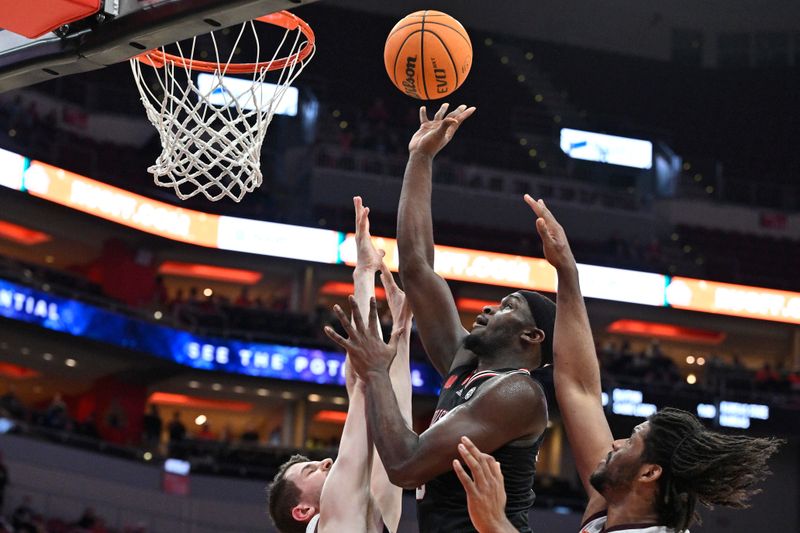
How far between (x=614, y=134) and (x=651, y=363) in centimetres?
575

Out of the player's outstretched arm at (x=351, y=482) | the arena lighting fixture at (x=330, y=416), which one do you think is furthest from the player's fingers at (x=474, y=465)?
the arena lighting fixture at (x=330, y=416)

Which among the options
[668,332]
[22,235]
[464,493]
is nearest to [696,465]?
[464,493]

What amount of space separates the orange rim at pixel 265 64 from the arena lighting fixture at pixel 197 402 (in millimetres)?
17958

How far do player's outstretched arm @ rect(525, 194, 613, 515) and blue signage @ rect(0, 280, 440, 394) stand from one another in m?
15.3

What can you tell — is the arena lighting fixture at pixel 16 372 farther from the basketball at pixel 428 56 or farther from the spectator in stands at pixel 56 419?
the basketball at pixel 428 56

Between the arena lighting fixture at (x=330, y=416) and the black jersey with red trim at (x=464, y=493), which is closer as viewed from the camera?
the black jersey with red trim at (x=464, y=493)

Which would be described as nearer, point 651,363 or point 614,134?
point 651,363

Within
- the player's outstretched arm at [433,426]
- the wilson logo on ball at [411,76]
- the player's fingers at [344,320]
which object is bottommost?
the player's outstretched arm at [433,426]

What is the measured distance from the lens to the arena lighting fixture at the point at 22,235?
21.0 meters

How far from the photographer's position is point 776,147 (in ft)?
83.6

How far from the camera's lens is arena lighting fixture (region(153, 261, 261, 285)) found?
22609 millimetres

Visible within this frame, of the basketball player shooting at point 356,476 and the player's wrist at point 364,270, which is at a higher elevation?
the player's wrist at point 364,270

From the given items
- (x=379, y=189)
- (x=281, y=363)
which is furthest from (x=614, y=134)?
(x=281, y=363)

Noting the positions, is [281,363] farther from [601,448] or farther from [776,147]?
[601,448]
